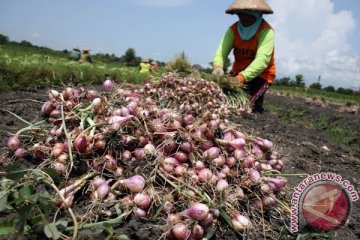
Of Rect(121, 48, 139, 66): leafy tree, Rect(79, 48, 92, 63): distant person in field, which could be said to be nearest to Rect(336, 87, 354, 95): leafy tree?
Rect(121, 48, 139, 66): leafy tree

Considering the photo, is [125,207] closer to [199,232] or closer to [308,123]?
[199,232]

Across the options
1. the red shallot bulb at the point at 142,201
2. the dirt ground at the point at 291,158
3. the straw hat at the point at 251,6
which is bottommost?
the dirt ground at the point at 291,158

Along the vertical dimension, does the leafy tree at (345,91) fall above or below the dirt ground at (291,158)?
below

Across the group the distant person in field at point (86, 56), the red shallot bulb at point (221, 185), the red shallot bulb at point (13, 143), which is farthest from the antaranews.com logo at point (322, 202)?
the distant person in field at point (86, 56)

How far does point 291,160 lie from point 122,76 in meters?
3.66

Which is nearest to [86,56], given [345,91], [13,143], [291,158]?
[291,158]

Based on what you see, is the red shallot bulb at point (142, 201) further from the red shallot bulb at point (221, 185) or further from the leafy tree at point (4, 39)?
the leafy tree at point (4, 39)

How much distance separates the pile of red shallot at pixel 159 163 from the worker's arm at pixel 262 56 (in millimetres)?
2318

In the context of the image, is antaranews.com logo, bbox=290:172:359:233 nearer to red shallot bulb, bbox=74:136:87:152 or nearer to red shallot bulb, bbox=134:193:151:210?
red shallot bulb, bbox=134:193:151:210

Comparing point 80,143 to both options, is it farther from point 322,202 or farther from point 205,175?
point 322,202

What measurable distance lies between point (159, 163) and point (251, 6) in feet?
10.6

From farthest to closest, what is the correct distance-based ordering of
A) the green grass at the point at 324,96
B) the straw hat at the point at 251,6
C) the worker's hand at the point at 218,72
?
the green grass at the point at 324,96
the straw hat at the point at 251,6
the worker's hand at the point at 218,72

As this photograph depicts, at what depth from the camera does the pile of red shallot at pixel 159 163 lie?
57.2 inches

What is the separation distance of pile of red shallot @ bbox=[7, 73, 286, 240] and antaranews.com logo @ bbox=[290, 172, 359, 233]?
152 millimetres
